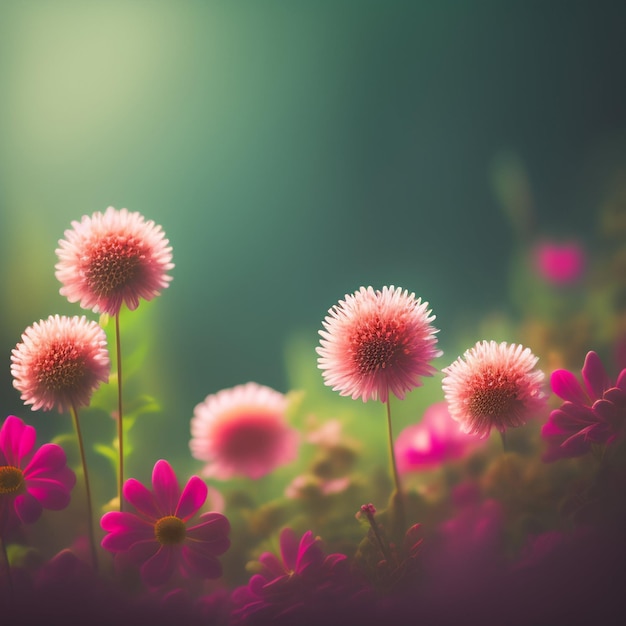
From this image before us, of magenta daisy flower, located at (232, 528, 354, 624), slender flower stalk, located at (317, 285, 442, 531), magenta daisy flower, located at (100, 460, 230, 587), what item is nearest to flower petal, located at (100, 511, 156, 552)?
magenta daisy flower, located at (100, 460, 230, 587)

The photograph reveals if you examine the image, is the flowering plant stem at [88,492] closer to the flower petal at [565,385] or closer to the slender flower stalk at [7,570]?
the slender flower stalk at [7,570]

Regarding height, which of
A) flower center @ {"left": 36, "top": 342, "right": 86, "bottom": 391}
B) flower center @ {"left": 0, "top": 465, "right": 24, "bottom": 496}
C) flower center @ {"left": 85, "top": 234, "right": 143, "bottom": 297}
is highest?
flower center @ {"left": 85, "top": 234, "right": 143, "bottom": 297}

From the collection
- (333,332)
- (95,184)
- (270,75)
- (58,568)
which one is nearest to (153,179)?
(95,184)

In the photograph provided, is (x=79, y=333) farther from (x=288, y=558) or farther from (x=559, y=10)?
(x=559, y=10)

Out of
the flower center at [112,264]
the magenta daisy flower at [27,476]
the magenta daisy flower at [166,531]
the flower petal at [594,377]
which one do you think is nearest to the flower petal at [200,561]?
the magenta daisy flower at [166,531]

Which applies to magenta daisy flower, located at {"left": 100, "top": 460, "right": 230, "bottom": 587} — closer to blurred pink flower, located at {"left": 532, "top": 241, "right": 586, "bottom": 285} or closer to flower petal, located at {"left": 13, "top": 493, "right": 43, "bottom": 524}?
flower petal, located at {"left": 13, "top": 493, "right": 43, "bottom": 524}

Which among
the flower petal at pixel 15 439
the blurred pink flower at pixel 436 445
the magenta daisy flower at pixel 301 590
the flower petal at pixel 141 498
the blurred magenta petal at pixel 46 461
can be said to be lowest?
the magenta daisy flower at pixel 301 590
